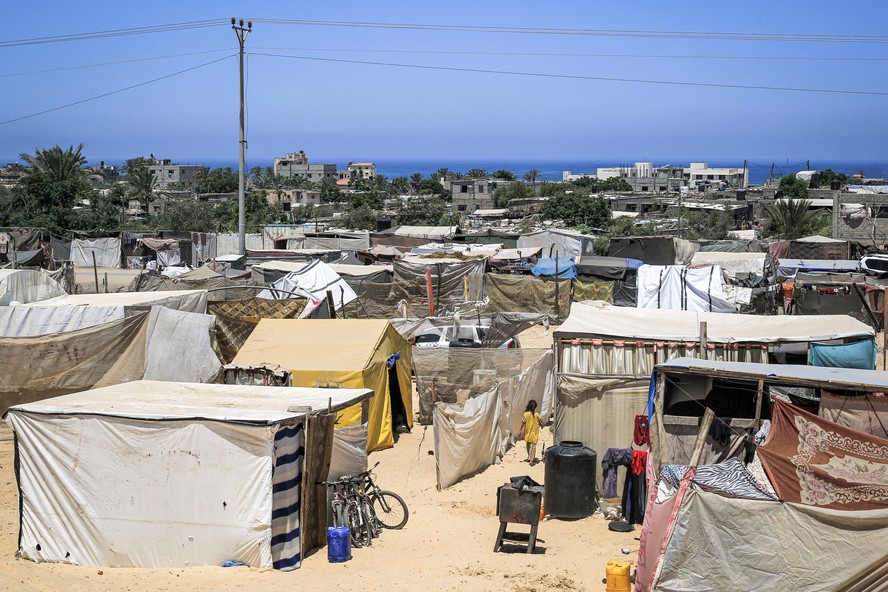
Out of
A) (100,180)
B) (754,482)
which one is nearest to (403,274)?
(754,482)

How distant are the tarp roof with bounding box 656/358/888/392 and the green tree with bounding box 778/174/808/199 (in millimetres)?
77244

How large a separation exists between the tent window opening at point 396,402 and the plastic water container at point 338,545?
5691 millimetres

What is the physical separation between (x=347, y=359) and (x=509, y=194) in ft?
264

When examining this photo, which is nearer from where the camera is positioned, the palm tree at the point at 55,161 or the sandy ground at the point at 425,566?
the sandy ground at the point at 425,566

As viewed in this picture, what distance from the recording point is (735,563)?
886 centimetres

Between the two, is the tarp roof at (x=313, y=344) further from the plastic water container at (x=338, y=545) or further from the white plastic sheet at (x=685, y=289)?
the white plastic sheet at (x=685, y=289)

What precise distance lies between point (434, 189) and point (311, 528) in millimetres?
118757

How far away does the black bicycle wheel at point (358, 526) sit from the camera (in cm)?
1148

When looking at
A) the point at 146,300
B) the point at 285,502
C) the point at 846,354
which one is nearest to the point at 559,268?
the point at 146,300

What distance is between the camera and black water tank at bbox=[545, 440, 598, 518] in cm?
1229

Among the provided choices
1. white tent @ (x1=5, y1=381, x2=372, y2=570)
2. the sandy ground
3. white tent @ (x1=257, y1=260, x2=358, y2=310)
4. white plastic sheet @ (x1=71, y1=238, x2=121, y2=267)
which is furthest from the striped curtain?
white plastic sheet @ (x1=71, y1=238, x2=121, y2=267)

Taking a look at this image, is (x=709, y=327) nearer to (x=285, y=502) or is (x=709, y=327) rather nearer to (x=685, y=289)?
(x=285, y=502)

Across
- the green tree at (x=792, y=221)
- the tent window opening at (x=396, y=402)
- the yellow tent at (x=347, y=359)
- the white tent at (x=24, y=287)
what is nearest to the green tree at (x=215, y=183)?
the green tree at (x=792, y=221)

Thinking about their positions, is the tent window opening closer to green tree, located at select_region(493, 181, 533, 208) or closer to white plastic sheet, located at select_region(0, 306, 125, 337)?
white plastic sheet, located at select_region(0, 306, 125, 337)
